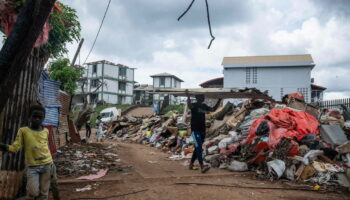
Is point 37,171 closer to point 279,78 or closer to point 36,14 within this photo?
point 36,14

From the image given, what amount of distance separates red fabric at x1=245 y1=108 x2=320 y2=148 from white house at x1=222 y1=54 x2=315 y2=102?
2027 cm

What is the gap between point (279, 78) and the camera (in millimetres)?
27391

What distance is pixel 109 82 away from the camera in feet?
152

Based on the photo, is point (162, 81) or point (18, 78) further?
point (162, 81)

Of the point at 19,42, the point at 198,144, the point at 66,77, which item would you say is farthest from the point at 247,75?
the point at 19,42

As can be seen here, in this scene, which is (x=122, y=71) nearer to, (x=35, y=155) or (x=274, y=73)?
(x=274, y=73)

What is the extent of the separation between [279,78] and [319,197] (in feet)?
80.3

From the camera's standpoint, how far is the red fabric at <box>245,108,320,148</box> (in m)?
7.12

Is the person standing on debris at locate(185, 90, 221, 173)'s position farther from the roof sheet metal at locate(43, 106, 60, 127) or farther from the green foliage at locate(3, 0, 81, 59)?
the green foliage at locate(3, 0, 81, 59)

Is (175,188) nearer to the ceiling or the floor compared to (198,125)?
nearer to the floor

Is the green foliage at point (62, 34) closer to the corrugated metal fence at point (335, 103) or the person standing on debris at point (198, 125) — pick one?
the person standing on debris at point (198, 125)

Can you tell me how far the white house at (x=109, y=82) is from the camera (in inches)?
1799

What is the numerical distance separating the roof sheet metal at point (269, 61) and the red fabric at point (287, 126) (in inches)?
796

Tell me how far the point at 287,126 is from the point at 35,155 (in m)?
6.41
